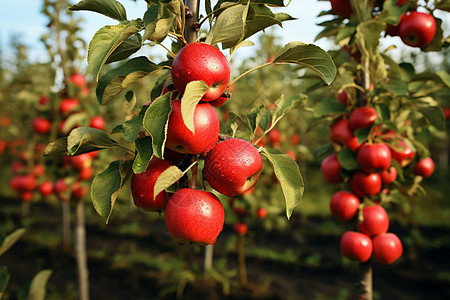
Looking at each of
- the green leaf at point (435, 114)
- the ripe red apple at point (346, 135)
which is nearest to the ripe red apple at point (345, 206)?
the ripe red apple at point (346, 135)

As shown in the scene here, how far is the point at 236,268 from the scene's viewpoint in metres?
4.68

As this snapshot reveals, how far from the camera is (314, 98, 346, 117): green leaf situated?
158cm

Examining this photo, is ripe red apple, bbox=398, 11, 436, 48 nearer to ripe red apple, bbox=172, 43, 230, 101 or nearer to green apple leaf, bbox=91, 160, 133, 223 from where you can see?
ripe red apple, bbox=172, 43, 230, 101

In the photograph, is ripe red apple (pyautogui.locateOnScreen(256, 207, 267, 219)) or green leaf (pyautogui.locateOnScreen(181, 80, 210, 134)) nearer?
green leaf (pyautogui.locateOnScreen(181, 80, 210, 134))

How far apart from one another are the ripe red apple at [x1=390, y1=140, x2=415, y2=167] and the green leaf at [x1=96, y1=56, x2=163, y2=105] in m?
1.23

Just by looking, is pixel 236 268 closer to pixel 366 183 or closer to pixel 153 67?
pixel 366 183

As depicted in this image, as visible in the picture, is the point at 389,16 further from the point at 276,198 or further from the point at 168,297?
the point at 168,297

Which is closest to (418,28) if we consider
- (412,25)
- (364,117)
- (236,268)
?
(412,25)

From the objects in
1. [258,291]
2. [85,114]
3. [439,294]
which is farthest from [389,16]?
[439,294]

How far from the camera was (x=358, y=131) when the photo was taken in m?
1.51

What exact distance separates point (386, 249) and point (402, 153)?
476 millimetres

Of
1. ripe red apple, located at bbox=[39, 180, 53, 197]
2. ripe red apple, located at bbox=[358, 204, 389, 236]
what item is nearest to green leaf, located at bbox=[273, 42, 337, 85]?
ripe red apple, located at bbox=[358, 204, 389, 236]

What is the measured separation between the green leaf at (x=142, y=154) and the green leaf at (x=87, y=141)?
0.15 metres

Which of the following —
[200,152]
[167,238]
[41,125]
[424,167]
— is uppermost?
[200,152]
